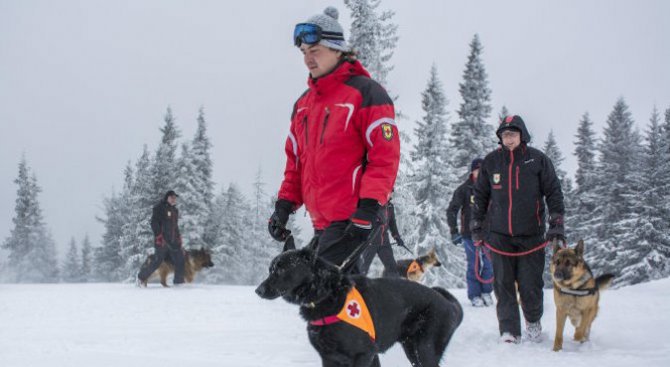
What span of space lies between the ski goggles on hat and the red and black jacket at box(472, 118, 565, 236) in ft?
10.1

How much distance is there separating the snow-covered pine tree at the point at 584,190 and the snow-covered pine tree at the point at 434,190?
8.68 m

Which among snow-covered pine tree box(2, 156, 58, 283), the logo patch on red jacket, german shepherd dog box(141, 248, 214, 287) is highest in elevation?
the logo patch on red jacket

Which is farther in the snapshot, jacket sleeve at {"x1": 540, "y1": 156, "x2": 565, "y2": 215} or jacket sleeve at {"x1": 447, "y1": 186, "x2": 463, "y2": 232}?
jacket sleeve at {"x1": 447, "y1": 186, "x2": 463, "y2": 232}

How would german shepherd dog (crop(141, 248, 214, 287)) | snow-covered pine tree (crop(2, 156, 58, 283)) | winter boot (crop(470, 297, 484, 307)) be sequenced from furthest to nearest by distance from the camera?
snow-covered pine tree (crop(2, 156, 58, 283)), german shepherd dog (crop(141, 248, 214, 287)), winter boot (crop(470, 297, 484, 307))

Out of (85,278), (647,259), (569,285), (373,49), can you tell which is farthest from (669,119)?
(85,278)

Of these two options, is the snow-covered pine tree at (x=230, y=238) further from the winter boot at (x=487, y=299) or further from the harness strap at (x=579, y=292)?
the harness strap at (x=579, y=292)

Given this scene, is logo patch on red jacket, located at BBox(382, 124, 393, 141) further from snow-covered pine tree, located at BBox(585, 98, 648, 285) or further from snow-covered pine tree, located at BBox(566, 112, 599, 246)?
snow-covered pine tree, located at BBox(566, 112, 599, 246)

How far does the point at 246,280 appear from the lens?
4375 centimetres

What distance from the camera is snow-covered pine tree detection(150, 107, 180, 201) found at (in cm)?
3416

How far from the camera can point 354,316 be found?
3.00 metres

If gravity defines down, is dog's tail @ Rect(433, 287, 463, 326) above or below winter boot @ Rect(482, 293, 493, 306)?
above

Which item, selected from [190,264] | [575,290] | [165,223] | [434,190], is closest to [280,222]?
[575,290]

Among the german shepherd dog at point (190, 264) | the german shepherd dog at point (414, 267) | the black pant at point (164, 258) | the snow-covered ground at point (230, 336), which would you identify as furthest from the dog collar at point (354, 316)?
the german shepherd dog at point (190, 264)

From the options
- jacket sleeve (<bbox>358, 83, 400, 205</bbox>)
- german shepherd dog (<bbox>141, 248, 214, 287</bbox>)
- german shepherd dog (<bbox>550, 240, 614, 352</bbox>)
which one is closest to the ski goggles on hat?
jacket sleeve (<bbox>358, 83, 400, 205</bbox>)
